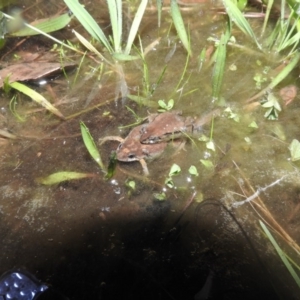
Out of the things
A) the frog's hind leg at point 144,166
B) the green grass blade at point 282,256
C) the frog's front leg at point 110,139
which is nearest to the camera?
the green grass blade at point 282,256

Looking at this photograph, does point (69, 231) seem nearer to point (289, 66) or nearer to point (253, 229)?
point (253, 229)

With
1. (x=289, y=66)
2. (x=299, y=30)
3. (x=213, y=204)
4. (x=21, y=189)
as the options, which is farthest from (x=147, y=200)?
(x=299, y=30)

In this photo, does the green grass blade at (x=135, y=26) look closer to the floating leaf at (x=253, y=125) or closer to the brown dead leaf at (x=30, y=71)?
the brown dead leaf at (x=30, y=71)

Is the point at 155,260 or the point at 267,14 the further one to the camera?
the point at 267,14

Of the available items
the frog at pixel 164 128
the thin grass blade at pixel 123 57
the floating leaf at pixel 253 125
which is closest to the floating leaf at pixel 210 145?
the frog at pixel 164 128

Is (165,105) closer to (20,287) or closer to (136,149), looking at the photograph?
(136,149)

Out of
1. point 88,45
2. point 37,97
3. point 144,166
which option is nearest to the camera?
point 144,166

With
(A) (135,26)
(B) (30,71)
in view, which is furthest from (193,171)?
(B) (30,71)
